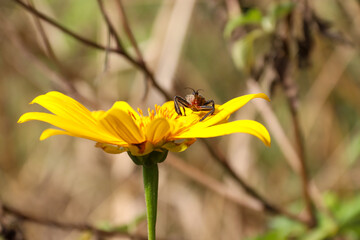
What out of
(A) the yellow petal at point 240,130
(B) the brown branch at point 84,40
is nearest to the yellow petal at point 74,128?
(A) the yellow petal at point 240,130

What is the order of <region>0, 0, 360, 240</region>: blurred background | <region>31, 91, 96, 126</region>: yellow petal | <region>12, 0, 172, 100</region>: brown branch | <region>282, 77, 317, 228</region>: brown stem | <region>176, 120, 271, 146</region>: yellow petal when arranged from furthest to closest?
<region>0, 0, 360, 240</region>: blurred background, <region>282, 77, 317, 228</region>: brown stem, <region>12, 0, 172, 100</region>: brown branch, <region>31, 91, 96, 126</region>: yellow petal, <region>176, 120, 271, 146</region>: yellow petal

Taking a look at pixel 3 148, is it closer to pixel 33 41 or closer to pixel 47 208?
pixel 47 208

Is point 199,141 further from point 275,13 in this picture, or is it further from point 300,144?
point 275,13

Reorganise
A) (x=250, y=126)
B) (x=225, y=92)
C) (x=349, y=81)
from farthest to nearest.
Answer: (x=225, y=92), (x=349, y=81), (x=250, y=126)

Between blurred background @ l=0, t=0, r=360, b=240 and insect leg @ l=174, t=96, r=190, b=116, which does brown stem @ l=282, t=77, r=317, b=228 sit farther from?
insect leg @ l=174, t=96, r=190, b=116

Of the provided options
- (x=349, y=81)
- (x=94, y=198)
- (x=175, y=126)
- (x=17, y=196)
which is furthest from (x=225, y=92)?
(x=175, y=126)

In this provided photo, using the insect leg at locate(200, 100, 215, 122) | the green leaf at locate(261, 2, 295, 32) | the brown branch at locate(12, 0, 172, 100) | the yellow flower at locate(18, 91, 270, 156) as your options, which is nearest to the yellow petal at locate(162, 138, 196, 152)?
the yellow flower at locate(18, 91, 270, 156)

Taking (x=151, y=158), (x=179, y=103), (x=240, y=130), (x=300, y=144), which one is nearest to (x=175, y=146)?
(x=151, y=158)

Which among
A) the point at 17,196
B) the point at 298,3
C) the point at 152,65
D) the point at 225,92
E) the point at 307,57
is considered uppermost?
the point at 225,92
